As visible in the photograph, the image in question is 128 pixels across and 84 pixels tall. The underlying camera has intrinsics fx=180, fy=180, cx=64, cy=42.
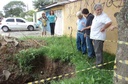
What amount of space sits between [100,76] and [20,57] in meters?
4.05

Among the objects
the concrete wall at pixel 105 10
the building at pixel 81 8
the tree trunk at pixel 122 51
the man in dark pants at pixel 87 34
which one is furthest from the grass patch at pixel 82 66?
the tree trunk at pixel 122 51

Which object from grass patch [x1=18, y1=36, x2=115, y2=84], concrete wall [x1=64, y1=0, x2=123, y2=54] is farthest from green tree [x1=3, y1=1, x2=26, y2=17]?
grass patch [x1=18, y1=36, x2=115, y2=84]

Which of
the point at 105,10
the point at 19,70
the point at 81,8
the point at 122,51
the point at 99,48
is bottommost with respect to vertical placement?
the point at 19,70

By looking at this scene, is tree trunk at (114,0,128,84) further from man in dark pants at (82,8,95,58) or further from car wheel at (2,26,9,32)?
car wheel at (2,26,9,32)

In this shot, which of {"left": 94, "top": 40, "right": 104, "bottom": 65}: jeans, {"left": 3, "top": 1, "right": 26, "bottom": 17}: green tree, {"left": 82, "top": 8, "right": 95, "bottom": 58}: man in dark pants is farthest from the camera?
{"left": 3, "top": 1, "right": 26, "bottom": 17}: green tree

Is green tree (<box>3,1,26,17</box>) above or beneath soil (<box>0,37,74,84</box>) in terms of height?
above

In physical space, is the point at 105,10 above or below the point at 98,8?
above

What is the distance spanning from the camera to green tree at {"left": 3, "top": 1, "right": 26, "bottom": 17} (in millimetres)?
61875

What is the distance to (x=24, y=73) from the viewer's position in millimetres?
7367

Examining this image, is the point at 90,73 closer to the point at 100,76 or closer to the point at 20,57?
the point at 100,76

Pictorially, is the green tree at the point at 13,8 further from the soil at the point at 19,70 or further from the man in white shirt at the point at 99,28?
the man in white shirt at the point at 99,28

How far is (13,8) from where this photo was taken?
6378cm

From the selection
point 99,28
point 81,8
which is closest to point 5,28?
point 81,8

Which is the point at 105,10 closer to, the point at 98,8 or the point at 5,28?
the point at 98,8
